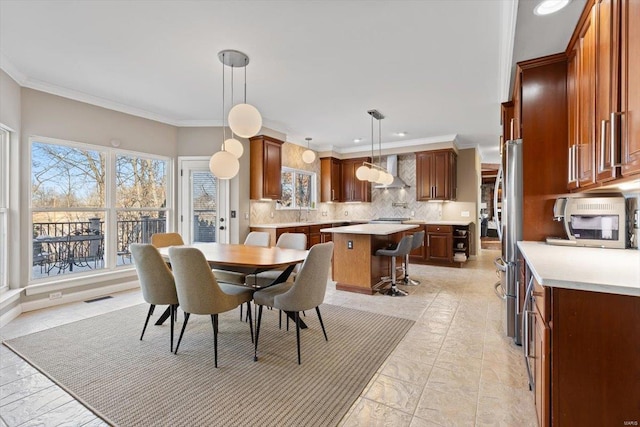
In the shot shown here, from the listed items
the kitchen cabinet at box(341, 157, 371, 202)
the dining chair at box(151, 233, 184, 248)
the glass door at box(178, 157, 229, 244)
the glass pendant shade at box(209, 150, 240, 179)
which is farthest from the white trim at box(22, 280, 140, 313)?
the kitchen cabinet at box(341, 157, 371, 202)

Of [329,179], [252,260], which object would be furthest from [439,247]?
[252,260]

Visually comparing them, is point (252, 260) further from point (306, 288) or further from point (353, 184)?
point (353, 184)

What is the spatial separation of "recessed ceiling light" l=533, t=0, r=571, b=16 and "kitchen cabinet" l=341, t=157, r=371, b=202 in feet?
18.2

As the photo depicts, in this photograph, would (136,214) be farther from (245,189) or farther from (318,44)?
(318,44)

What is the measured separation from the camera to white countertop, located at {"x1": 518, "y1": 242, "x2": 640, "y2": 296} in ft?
3.93

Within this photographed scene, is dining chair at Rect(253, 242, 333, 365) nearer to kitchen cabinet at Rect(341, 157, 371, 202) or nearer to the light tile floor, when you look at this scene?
the light tile floor

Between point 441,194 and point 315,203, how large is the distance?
2.88 m

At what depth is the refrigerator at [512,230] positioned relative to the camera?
2.54 m

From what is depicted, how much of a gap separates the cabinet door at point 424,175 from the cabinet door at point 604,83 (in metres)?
4.86

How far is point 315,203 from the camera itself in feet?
24.6

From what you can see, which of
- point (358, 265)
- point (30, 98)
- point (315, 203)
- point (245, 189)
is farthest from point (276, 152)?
point (30, 98)

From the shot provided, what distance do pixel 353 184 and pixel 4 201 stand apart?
6109 mm

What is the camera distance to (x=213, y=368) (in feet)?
7.32

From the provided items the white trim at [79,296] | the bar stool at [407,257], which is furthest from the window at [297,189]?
the white trim at [79,296]
